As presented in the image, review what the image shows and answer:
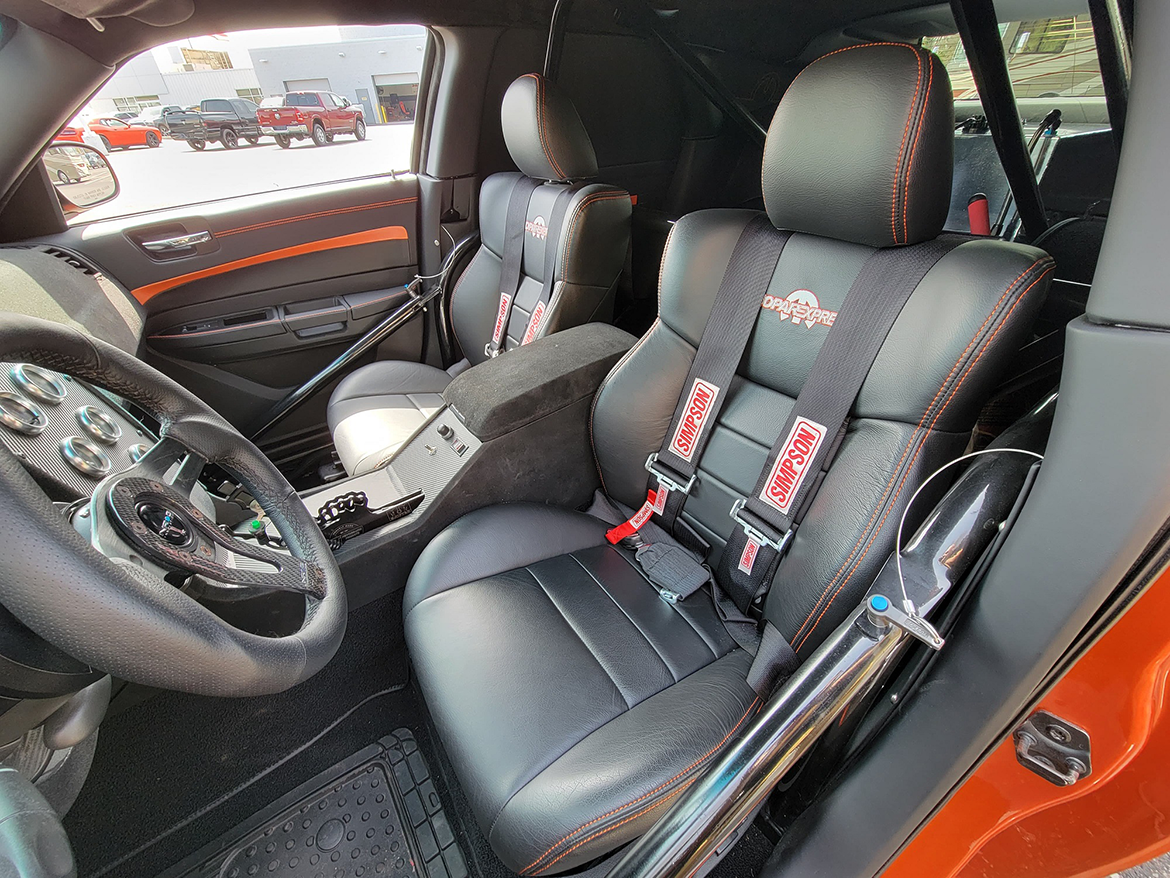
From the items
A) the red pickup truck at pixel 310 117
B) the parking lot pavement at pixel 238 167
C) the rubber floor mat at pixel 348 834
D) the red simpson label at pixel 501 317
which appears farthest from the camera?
the red pickup truck at pixel 310 117

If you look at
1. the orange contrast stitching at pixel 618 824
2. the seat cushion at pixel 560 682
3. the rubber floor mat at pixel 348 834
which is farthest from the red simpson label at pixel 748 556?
the rubber floor mat at pixel 348 834

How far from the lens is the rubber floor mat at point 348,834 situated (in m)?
1.11

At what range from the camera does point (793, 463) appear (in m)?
1.01

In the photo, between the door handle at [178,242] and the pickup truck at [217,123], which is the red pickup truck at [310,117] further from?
the door handle at [178,242]

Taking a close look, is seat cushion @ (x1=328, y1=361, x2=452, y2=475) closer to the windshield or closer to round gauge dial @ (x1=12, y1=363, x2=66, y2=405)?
round gauge dial @ (x1=12, y1=363, x2=66, y2=405)

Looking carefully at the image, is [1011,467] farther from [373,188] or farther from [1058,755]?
[373,188]

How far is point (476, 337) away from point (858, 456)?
5.04 feet

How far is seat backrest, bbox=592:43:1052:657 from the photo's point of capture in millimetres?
809

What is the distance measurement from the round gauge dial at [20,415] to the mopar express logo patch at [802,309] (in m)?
1.13

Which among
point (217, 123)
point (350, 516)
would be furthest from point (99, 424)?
point (217, 123)

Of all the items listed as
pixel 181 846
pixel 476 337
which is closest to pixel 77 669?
pixel 181 846

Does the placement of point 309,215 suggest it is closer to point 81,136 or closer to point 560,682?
point 81,136

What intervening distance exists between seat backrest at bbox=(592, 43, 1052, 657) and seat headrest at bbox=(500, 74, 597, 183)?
32.8 inches

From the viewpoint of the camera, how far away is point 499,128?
7.44 ft
